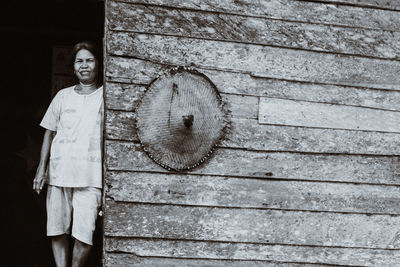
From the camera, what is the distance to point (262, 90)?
2.80m

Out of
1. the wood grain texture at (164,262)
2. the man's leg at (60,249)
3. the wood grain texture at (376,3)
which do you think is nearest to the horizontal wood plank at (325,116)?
the wood grain texture at (376,3)

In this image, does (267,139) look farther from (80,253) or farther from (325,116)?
(80,253)

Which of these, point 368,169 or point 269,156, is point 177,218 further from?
point 368,169

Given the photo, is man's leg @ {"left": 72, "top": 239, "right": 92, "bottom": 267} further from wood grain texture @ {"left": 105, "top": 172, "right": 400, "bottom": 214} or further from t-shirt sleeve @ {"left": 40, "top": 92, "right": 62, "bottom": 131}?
t-shirt sleeve @ {"left": 40, "top": 92, "right": 62, "bottom": 131}

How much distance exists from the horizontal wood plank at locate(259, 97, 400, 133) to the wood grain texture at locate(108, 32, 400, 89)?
173 millimetres

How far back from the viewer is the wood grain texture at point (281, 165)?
2668mm

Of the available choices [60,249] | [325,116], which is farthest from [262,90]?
[60,249]

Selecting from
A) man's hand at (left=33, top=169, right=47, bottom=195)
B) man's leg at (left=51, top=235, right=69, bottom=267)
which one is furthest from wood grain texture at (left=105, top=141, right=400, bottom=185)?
man's leg at (left=51, top=235, right=69, bottom=267)

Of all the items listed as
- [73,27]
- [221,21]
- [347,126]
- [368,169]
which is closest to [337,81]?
[347,126]

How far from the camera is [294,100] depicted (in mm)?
2840

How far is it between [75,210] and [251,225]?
4.12 feet

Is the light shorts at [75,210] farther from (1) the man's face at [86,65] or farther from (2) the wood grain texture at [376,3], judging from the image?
(2) the wood grain texture at [376,3]

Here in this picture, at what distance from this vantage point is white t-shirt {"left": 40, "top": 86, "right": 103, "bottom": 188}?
9.96 feet

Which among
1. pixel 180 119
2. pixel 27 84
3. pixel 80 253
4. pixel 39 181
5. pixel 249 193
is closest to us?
pixel 180 119
